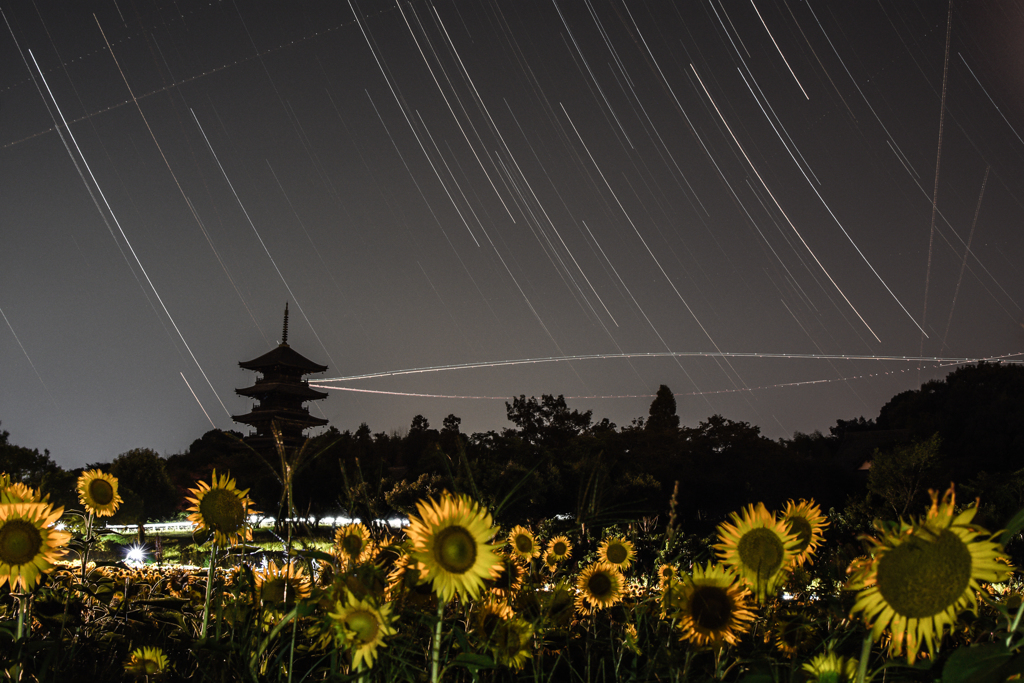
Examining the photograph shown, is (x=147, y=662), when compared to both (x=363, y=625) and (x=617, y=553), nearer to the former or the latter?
(x=363, y=625)

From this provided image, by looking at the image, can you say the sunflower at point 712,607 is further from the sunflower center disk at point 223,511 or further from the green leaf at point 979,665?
the sunflower center disk at point 223,511

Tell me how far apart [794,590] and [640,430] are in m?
37.0

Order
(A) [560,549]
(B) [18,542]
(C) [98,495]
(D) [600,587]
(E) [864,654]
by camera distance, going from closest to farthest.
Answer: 1. (E) [864,654]
2. (B) [18,542]
3. (D) [600,587]
4. (C) [98,495]
5. (A) [560,549]

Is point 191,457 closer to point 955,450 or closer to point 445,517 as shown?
point 955,450

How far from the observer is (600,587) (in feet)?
9.38

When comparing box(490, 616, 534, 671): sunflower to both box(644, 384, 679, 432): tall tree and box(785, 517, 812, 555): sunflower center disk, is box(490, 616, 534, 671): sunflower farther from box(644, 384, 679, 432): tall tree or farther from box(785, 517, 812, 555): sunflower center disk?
box(644, 384, 679, 432): tall tree

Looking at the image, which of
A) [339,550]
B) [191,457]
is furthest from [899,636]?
[191,457]

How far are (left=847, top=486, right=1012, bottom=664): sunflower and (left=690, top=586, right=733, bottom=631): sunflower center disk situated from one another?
56 cm

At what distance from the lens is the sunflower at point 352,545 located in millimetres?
1619

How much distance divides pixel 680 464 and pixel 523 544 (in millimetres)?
31930

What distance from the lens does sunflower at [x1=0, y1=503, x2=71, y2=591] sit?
192cm

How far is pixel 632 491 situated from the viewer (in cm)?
2723

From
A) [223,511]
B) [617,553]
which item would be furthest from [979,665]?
[617,553]

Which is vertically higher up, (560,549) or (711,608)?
(560,549)
